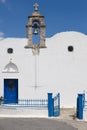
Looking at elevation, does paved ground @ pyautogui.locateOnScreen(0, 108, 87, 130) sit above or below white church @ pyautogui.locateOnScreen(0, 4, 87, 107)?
below

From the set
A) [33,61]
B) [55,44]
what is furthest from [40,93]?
[55,44]

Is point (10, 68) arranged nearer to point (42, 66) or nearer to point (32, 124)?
point (42, 66)

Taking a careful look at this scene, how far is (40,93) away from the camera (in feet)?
59.3

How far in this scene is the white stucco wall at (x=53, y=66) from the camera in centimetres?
1808

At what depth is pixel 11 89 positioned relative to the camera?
18266mm

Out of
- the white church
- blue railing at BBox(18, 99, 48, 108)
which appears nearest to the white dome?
the white church

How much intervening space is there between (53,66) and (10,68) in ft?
8.43

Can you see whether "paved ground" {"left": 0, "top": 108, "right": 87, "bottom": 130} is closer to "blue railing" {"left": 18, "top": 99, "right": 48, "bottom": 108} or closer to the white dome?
"blue railing" {"left": 18, "top": 99, "right": 48, "bottom": 108}

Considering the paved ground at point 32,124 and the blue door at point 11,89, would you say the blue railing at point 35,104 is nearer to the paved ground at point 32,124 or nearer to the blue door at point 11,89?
the blue door at point 11,89

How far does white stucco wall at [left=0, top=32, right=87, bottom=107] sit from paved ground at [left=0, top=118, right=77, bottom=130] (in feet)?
13.1

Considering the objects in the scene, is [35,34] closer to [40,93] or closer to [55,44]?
[55,44]

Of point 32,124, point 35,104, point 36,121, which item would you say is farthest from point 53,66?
point 32,124

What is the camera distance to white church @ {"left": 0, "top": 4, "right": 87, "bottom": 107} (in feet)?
59.3

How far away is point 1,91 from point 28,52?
110 inches
